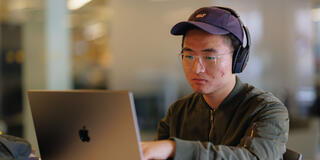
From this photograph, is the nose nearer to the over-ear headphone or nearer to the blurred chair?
the over-ear headphone

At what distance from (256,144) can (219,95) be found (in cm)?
33

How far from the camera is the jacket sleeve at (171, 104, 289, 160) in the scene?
86 cm

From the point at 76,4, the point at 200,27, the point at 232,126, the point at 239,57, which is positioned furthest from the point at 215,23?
the point at 76,4

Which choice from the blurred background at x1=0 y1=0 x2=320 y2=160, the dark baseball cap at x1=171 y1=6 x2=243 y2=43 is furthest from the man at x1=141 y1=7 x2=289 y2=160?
the blurred background at x1=0 y1=0 x2=320 y2=160

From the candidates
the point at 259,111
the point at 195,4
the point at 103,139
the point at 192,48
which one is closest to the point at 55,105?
the point at 103,139

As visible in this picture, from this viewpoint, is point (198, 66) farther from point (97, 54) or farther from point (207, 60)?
point (97, 54)

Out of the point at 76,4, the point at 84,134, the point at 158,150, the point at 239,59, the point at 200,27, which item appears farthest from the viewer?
the point at 76,4

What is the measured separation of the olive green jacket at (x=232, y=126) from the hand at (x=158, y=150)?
0.02m

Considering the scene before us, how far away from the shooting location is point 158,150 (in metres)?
0.82

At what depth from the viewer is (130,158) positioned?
810 mm

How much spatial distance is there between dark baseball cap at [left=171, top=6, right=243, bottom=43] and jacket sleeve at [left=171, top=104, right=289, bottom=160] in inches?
10.8

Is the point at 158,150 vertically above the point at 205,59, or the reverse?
the point at 205,59

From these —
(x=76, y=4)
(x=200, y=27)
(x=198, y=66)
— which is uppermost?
(x=76, y=4)

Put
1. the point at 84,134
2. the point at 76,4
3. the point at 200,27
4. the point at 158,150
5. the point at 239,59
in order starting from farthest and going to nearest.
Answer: the point at 76,4, the point at 239,59, the point at 200,27, the point at 84,134, the point at 158,150
